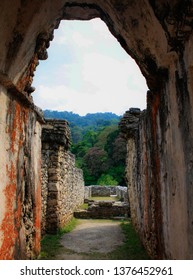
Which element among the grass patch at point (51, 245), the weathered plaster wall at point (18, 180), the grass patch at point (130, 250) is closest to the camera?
the weathered plaster wall at point (18, 180)

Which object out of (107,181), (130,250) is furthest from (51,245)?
(107,181)

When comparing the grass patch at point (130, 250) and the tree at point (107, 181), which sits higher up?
the grass patch at point (130, 250)

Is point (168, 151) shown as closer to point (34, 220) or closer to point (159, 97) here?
point (159, 97)

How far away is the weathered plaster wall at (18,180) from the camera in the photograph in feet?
11.0

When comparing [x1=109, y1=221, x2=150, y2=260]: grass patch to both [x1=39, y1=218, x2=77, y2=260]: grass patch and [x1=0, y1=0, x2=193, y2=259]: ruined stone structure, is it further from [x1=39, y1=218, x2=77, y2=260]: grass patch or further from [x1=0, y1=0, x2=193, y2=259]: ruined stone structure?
[x1=0, y1=0, x2=193, y2=259]: ruined stone structure

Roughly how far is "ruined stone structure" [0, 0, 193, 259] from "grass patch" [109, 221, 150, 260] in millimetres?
1852

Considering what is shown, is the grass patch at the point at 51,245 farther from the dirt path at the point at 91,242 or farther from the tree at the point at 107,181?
the tree at the point at 107,181

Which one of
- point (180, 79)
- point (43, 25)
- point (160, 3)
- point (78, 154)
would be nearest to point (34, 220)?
point (43, 25)

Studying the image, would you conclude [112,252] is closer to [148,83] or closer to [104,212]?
[148,83]

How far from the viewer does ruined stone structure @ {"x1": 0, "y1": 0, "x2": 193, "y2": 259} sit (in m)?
2.54

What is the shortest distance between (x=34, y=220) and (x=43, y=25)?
333 cm

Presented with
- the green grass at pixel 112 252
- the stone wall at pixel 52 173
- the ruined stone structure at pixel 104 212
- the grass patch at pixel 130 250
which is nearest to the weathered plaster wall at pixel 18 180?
the green grass at pixel 112 252

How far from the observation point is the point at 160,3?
8.37ft

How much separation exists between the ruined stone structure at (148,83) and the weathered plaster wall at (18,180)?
0.5 inches
